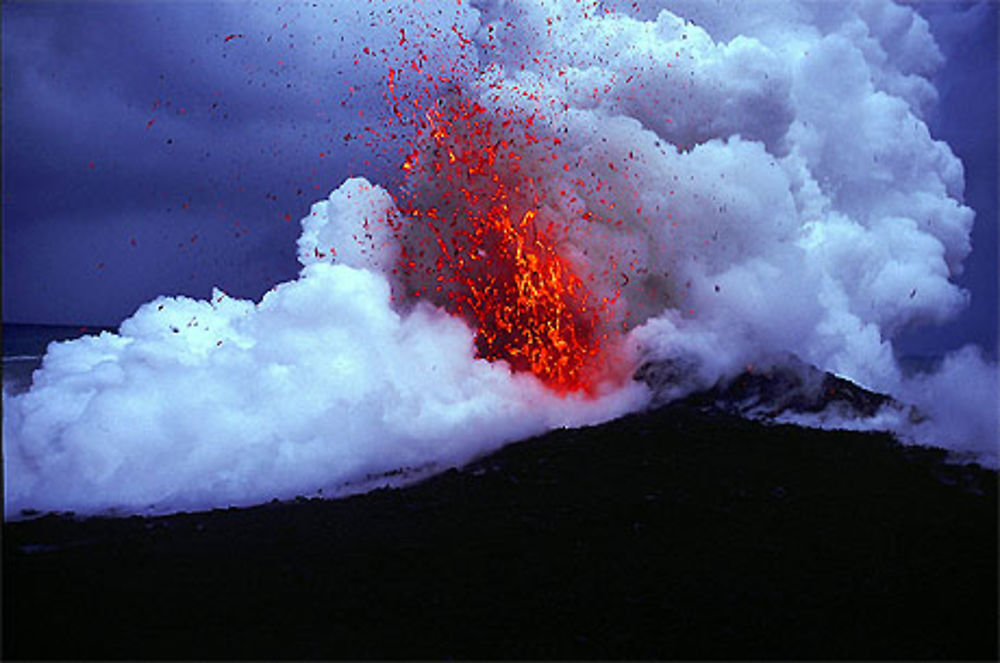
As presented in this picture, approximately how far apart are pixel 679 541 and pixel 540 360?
17.7 metres

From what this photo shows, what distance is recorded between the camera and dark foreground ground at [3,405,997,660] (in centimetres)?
1374

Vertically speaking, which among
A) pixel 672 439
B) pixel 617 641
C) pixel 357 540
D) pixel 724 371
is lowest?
pixel 617 641

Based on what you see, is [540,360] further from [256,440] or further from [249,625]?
[249,625]

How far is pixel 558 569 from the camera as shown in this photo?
1705 cm

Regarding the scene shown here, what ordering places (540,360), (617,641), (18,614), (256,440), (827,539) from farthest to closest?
(540,360) < (256,440) < (827,539) < (18,614) < (617,641)

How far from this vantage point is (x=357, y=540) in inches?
753

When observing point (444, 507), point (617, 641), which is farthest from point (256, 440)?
point (617, 641)

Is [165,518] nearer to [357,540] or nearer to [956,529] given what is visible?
[357,540]

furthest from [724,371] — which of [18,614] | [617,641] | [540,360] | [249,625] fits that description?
[18,614]

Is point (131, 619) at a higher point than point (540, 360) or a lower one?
lower

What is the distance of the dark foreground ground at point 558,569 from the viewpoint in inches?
541

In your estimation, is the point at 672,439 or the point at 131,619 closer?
the point at 131,619

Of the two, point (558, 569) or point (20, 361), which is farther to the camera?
point (20, 361)

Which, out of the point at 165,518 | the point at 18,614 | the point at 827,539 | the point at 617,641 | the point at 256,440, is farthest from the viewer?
the point at 256,440
